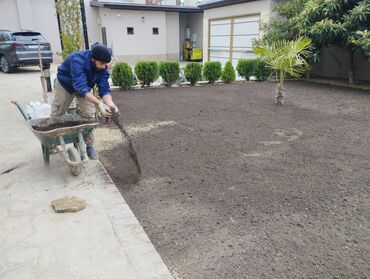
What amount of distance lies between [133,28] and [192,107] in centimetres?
1397

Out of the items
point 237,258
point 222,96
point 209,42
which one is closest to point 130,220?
point 237,258

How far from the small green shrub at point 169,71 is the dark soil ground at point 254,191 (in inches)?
147

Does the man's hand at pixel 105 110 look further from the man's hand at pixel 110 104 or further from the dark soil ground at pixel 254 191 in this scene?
the dark soil ground at pixel 254 191

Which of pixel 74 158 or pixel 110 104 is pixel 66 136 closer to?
pixel 74 158

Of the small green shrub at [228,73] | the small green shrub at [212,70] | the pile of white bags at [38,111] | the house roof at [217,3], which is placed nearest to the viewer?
the pile of white bags at [38,111]

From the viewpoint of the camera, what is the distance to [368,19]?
8.55m

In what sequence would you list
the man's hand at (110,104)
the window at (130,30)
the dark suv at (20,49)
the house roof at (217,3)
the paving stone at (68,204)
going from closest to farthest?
the paving stone at (68,204) → the man's hand at (110,104) → the dark suv at (20,49) → the house roof at (217,3) → the window at (130,30)

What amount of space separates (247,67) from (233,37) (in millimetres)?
3984

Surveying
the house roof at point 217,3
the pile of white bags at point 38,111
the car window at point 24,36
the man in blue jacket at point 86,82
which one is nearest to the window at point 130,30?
the house roof at point 217,3

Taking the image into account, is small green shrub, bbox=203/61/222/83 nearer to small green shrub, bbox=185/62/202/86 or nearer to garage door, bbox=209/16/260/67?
small green shrub, bbox=185/62/202/86

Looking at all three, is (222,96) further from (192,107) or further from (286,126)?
(286,126)

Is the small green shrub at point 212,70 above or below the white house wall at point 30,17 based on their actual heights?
below

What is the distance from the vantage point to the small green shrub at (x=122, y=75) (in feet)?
30.6

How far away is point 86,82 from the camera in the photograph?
338 centimetres
